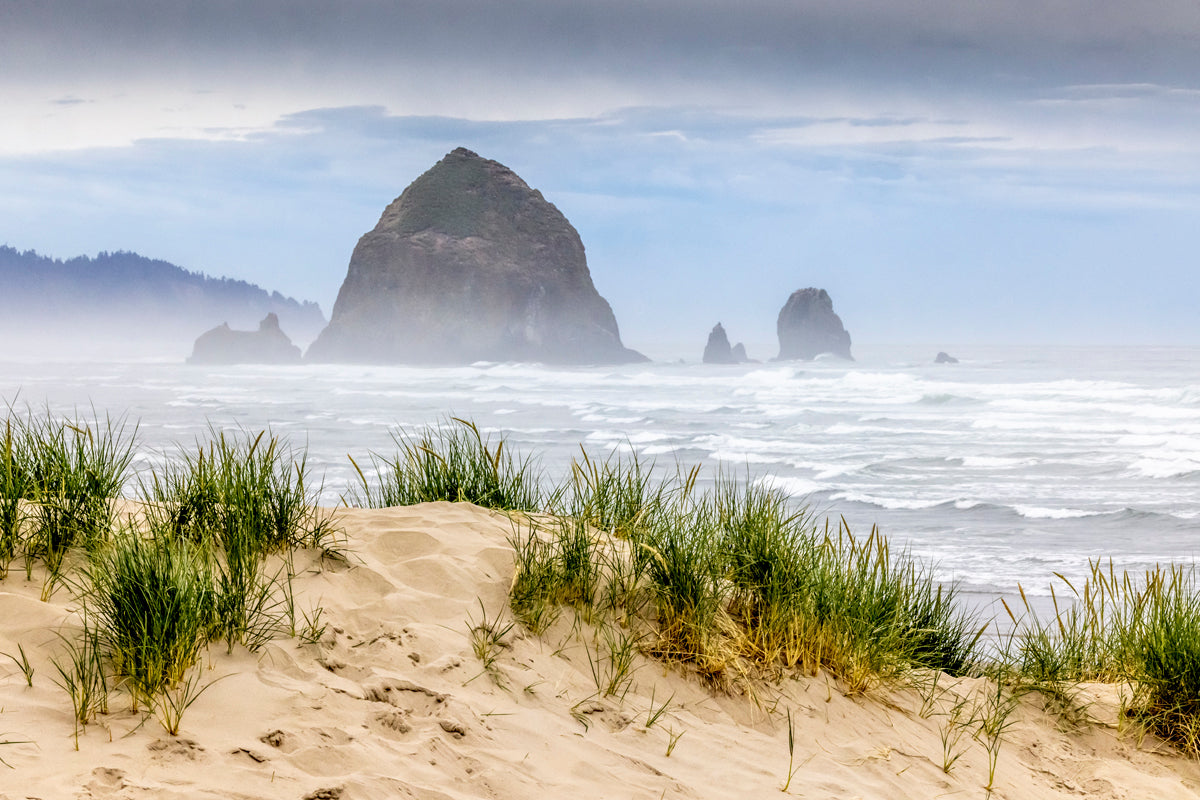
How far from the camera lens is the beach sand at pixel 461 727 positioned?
2738 mm

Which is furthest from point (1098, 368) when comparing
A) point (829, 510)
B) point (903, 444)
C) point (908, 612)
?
point (908, 612)

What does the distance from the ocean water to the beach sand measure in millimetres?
1932

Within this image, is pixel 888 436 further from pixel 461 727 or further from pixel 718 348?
pixel 718 348

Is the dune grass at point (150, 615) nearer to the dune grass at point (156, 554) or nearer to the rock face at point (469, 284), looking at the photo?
the dune grass at point (156, 554)

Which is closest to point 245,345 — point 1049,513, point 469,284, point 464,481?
point 469,284

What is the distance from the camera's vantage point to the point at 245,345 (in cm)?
11362

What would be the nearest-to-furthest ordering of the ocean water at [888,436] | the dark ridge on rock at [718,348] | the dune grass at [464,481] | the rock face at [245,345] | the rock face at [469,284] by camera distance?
the dune grass at [464,481], the ocean water at [888,436], the rock face at [245,345], the rock face at [469,284], the dark ridge on rock at [718,348]

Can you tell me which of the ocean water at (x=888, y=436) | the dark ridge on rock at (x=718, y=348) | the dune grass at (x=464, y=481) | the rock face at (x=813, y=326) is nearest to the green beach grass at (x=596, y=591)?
the dune grass at (x=464, y=481)

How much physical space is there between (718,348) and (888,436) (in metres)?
107

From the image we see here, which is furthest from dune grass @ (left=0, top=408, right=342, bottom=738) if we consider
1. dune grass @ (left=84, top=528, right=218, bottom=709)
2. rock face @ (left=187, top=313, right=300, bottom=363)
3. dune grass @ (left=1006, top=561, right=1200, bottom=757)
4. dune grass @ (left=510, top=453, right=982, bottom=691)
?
rock face @ (left=187, top=313, right=300, bottom=363)

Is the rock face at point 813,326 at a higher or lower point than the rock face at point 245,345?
higher

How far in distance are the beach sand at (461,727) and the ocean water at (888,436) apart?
193 cm

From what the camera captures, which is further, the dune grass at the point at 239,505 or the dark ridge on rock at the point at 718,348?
the dark ridge on rock at the point at 718,348

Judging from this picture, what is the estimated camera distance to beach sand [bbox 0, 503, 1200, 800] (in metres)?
2.74
